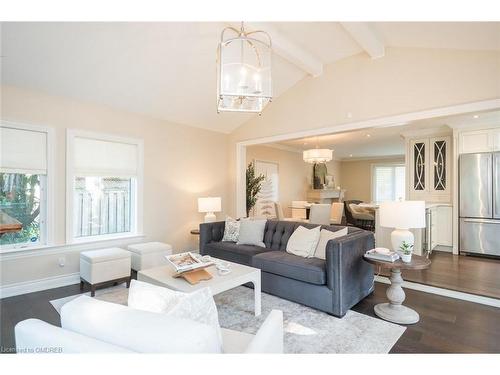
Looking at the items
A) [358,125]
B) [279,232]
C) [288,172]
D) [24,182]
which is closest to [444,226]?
[358,125]

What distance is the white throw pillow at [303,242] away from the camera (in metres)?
3.27

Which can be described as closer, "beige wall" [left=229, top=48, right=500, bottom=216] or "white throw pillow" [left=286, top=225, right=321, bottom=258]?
"beige wall" [left=229, top=48, right=500, bottom=216]

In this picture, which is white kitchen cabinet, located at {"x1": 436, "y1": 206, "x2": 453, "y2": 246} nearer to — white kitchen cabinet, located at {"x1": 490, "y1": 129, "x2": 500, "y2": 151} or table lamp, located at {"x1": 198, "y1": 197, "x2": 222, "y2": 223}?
white kitchen cabinet, located at {"x1": 490, "y1": 129, "x2": 500, "y2": 151}

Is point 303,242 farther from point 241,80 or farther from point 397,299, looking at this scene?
point 241,80

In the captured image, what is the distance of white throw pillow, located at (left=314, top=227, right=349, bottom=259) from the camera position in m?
3.18

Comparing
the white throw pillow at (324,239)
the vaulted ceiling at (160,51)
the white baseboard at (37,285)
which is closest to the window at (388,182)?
the vaulted ceiling at (160,51)

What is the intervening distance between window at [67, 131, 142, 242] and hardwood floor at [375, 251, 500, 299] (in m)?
4.05

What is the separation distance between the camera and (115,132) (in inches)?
164

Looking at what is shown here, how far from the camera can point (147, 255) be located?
3.81 metres

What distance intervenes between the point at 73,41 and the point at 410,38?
388cm

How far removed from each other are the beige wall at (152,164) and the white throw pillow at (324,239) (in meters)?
2.73

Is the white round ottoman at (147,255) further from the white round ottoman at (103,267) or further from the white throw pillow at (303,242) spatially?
the white throw pillow at (303,242)

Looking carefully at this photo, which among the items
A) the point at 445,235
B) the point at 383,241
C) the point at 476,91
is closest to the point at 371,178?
the point at 445,235

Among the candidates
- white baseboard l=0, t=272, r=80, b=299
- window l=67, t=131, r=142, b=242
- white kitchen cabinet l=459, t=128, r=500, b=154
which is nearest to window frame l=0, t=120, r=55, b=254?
window l=67, t=131, r=142, b=242
